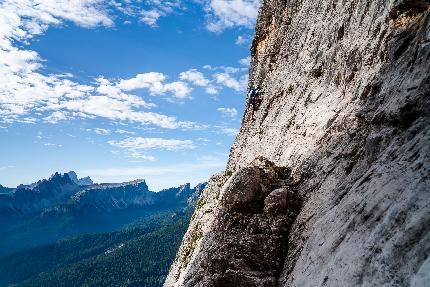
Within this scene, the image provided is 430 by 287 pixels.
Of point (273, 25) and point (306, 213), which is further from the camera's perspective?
point (273, 25)

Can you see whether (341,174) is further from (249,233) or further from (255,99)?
(255,99)

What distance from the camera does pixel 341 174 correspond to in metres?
13.9

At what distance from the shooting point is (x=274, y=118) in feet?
88.7

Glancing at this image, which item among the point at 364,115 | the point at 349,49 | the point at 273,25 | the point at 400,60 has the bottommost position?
the point at 364,115

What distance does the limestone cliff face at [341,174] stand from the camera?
883 centimetres

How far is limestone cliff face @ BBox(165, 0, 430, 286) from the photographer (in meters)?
8.83

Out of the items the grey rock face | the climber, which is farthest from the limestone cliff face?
the climber

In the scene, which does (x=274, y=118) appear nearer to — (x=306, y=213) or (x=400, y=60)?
(x=306, y=213)

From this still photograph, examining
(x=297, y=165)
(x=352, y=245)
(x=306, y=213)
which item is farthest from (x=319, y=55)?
(x=352, y=245)

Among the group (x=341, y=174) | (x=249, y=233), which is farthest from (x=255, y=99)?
(x=341, y=174)

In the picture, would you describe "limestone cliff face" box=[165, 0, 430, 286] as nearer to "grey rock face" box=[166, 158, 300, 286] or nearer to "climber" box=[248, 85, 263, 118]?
"grey rock face" box=[166, 158, 300, 286]

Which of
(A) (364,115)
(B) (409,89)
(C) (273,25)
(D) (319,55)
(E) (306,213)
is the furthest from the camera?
(C) (273,25)

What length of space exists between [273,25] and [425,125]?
28.2m

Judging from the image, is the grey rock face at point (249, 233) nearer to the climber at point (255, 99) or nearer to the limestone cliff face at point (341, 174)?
the limestone cliff face at point (341, 174)
